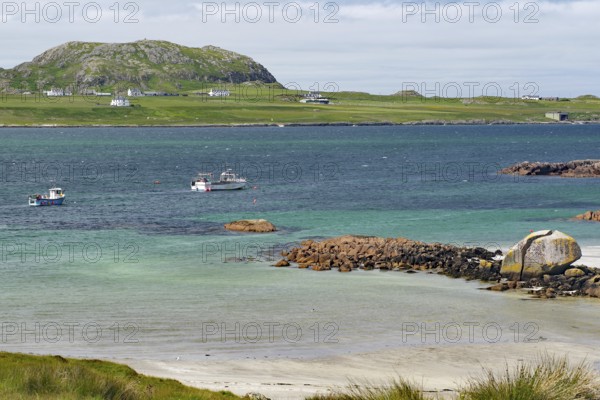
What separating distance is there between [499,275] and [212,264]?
18.9 m

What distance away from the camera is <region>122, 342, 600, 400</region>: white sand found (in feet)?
108

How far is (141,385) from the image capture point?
28750mm

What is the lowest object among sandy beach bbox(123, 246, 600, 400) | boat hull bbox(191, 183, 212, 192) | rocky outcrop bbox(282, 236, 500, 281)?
sandy beach bbox(123, 246, 600, 400)

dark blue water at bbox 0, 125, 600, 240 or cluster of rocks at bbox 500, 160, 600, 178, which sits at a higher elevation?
cluster of rocks at bbox 500, 160, 600, 178

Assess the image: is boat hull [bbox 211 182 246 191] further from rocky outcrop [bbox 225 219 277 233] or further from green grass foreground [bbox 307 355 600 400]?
green grass foreground [bbox 307 355 600 400]

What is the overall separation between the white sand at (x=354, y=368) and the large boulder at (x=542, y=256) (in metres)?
12.9

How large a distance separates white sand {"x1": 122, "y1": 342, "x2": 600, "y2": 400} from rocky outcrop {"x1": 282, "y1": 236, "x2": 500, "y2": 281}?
16.3 metres

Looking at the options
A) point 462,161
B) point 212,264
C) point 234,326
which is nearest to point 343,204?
point 212,264

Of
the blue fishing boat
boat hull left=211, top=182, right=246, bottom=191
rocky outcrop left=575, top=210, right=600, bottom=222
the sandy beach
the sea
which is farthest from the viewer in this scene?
boat hull left=211, top=182, right=246, bottom=191

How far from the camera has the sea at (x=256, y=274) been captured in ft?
137

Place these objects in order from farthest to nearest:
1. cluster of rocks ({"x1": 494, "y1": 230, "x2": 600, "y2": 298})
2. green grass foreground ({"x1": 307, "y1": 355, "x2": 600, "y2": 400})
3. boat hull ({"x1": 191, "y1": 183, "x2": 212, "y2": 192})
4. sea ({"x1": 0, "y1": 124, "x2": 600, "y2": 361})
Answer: boat hull ({"x1": 191, "y1": 183, "x2": 212, "y2": 192})
cluster of rocks ({"x1": 494, "y1": 230, "x2": 600, "y2": 298})
sea ({"x1": 0, "y1": 124, "x2": 600, "y2": 361})
green grass foreground ({"x1": 307, "y1": 355, "x2": 600, "y2": 400})

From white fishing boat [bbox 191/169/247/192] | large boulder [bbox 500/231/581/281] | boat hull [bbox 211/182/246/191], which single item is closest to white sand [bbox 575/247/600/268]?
large boulder [bbox 500/231/581/281]

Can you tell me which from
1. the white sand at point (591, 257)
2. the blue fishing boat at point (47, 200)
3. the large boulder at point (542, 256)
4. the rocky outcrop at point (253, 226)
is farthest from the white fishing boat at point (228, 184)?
the large boulder at point (542, 256)

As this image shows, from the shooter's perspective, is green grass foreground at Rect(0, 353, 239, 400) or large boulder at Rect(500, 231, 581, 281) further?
large boulder at Rect(500, 231, 581, 281)
